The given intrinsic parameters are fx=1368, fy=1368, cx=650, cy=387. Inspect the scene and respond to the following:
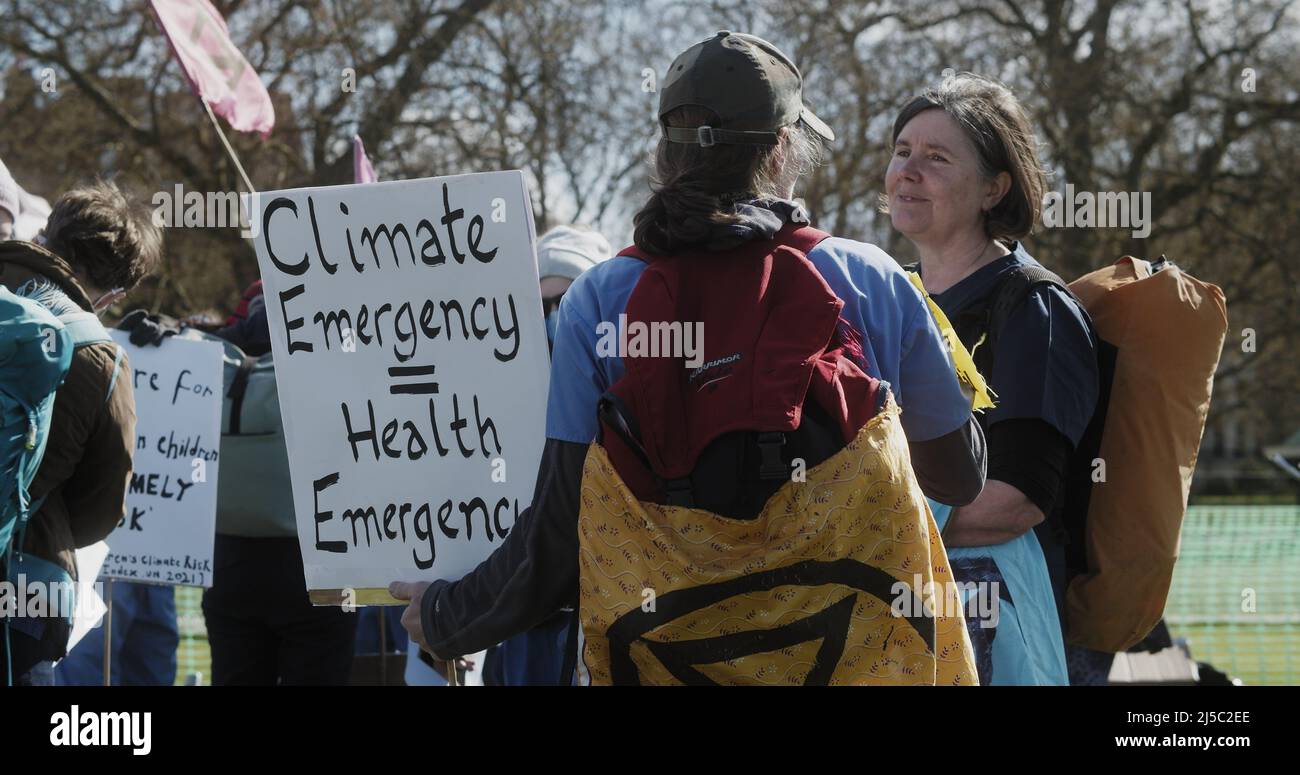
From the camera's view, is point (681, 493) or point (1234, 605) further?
point (1234, 605)

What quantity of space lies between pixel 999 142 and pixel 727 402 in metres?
1.51

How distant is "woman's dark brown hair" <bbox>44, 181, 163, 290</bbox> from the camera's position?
3.29m

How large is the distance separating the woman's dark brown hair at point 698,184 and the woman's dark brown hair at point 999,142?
3.68ft

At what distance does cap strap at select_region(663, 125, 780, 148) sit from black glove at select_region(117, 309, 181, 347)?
325 cm

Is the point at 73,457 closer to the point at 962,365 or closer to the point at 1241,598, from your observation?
the point at 962,365

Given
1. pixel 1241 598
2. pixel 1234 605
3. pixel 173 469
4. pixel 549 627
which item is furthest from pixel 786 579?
pixel 1234 605

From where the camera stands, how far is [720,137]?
192cm

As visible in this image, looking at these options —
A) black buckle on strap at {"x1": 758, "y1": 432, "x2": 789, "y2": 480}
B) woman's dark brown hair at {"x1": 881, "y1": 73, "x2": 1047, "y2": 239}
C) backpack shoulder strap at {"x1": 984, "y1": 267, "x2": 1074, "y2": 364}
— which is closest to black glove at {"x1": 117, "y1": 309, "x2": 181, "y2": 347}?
woman's dark brown hair at {"x1": 881, "y1": 73, "x2": 1047, "y2": 239}

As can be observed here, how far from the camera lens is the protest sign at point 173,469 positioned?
4461mm

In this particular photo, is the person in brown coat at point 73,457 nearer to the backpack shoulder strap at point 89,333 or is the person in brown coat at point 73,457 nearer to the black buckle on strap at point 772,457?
the backpack shoulder strap at point 89,333

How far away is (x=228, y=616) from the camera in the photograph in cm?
435

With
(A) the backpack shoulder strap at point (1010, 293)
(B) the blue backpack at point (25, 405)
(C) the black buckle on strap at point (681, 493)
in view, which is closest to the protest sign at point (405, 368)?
(B) the blue backpack at point (25, 405)

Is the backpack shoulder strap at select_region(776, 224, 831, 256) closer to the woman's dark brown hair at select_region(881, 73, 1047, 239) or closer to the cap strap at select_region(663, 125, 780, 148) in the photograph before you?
the cap strap at select_region(663, 125, 780, 148)

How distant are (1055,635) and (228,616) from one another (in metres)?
2.73
